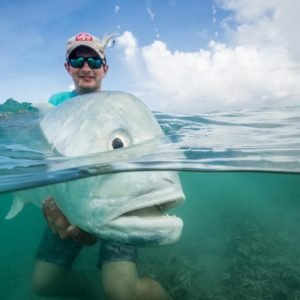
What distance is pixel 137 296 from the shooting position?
4.96 metres

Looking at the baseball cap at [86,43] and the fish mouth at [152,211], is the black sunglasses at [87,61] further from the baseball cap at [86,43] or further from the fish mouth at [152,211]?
the fish mouth at [152,211]

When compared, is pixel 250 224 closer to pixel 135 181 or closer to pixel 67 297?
pixel 67 297

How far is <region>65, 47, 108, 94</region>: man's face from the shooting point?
620 centimetres

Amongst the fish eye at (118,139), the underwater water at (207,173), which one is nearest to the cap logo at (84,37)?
the underwater water at (207,173)

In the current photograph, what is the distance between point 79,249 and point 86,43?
152 inches

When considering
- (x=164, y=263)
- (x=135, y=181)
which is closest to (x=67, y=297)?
(x=164, y=263)

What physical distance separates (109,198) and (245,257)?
25.3 ft

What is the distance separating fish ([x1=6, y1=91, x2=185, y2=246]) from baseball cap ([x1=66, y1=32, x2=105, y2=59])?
2.03m

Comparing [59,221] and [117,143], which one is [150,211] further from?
[59,221]

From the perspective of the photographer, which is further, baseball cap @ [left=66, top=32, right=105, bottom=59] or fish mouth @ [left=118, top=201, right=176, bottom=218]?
baseball cap @ [left=66, top=32, right=105, bottom=59]

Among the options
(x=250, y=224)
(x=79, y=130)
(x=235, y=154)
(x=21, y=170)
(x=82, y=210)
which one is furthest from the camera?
(x=250, y=224)

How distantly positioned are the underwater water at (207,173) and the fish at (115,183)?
0.23 meters

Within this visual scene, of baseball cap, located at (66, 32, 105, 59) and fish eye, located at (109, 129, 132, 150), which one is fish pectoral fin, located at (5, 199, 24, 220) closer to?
baseball cap, located at (66, 32, 105, 59)

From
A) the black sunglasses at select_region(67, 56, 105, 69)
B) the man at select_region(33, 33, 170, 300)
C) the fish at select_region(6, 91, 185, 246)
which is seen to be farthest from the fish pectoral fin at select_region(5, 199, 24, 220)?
the black sunglasses at select_region(67, 56, 105, 69)
